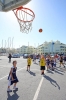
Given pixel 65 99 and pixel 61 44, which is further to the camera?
pixel 61 44

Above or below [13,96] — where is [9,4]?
above

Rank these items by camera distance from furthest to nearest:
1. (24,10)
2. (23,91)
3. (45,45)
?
(45,45)
(24,10)
(23,91)

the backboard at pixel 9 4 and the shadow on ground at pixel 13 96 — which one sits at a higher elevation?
the backboard at pixel 9 4

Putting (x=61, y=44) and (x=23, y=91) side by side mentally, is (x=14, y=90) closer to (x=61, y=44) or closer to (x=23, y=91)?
(x=23, y=91)

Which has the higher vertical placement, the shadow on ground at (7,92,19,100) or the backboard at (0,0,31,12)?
the backboard at (0,0,31,12)

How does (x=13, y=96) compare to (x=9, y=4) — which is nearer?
(x=13, y=96)

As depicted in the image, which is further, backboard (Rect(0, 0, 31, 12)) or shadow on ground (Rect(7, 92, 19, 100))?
backboard (Rect(0, 0, 31, 12))

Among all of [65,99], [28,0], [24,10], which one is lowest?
[65,99]

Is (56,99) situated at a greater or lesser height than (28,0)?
lesser

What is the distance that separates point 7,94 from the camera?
19.6 ft

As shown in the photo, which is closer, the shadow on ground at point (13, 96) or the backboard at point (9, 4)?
the shadow on ground at point (13, 96)

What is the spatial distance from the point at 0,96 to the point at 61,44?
128 metres

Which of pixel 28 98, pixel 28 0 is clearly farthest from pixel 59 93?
pixel 28 0

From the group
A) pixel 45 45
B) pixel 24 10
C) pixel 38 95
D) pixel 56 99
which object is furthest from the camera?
pixel 45 45
